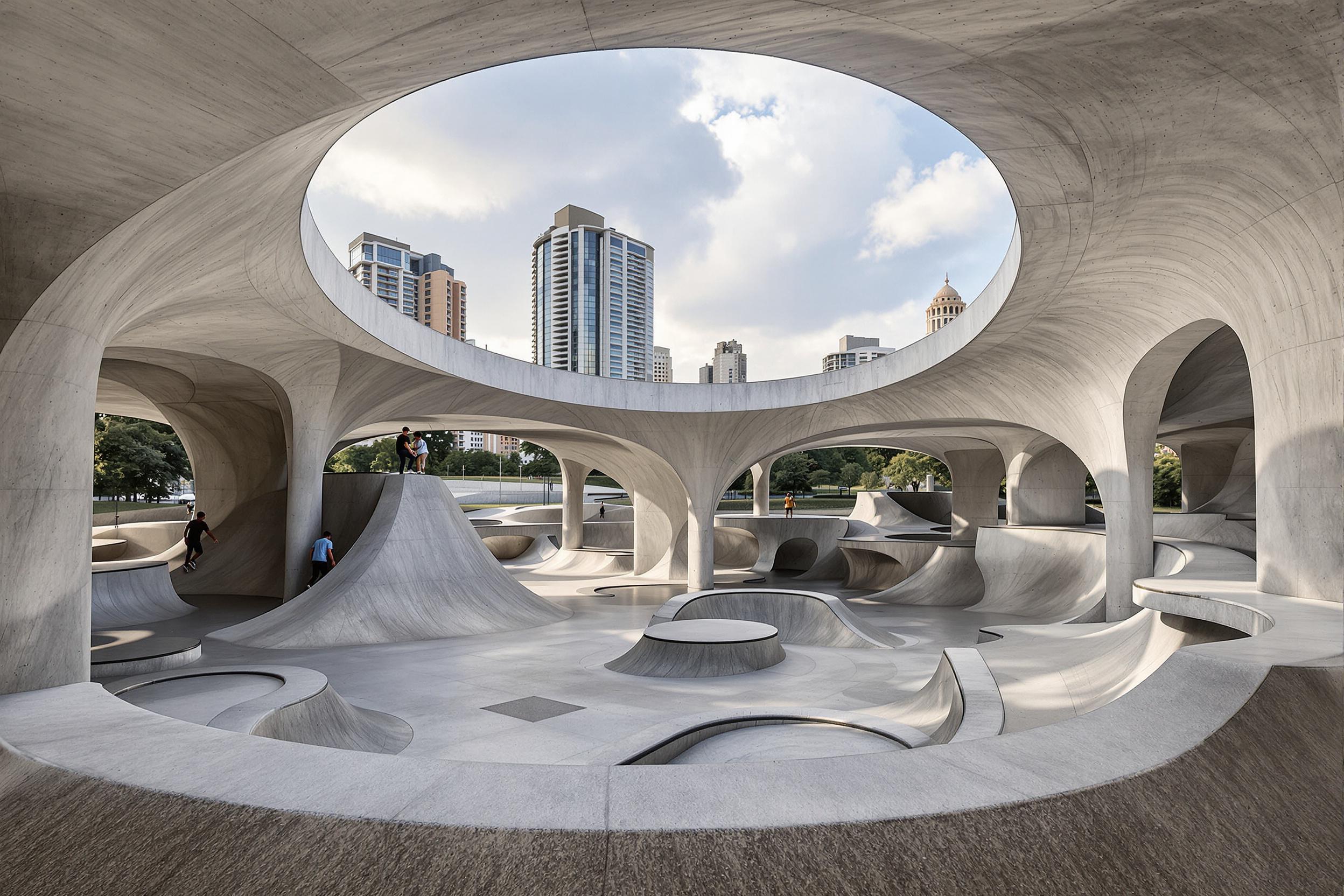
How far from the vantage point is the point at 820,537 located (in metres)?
31.7

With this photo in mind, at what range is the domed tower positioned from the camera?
344 feet

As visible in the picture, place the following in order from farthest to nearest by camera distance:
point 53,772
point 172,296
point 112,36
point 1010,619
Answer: point 1010,619 < point 172,296 < point 112,36 < point 53,772

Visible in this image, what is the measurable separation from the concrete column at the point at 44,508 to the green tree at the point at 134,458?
1495 inches

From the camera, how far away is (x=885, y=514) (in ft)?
135

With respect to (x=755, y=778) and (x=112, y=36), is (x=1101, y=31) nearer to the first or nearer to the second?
(x=755, y=778)

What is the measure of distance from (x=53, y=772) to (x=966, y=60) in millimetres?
7171

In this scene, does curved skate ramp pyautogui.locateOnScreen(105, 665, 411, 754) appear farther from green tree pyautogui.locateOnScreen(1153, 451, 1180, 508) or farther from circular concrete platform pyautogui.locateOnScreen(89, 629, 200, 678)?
green tree pyautogui.locateOnScreen(1153, 451, 1180, 508)

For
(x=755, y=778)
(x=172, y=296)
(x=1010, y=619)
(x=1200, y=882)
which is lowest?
(x=1010, y=619)

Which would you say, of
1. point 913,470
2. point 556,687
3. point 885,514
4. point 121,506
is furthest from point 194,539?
point 913,470

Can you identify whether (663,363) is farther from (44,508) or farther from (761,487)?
(44,508)

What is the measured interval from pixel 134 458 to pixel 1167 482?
2426 inches

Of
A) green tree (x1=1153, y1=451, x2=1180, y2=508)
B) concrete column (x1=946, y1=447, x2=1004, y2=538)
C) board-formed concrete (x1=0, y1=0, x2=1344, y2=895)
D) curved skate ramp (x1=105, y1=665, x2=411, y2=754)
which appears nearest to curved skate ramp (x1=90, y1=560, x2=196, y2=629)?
board-formed concrete (x1=0, y1=0, x2=1344, y2=895)

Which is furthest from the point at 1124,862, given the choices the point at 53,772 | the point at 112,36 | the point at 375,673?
the point at 375,673

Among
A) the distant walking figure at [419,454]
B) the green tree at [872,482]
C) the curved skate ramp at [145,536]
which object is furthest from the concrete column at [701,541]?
the green tree at [872,482]
